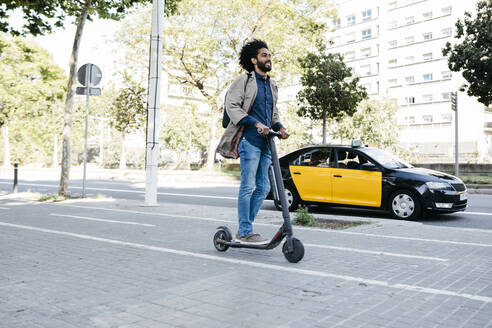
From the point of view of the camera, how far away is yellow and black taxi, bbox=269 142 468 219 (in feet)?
28.6

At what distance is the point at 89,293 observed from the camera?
352 cm

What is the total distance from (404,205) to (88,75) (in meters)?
8.22

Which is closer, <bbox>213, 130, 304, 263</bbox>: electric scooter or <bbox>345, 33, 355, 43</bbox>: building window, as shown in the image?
<bbox>213, 130, 304, 263</bbox>: electric scooter

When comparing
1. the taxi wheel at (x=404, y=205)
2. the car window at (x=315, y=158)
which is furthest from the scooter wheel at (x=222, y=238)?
the car window at (x=315, y=158)

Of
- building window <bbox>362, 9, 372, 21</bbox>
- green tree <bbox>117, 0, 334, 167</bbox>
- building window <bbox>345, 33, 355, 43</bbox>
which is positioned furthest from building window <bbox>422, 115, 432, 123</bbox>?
green tree <bbox>117, 0, 334, 167</bbox>

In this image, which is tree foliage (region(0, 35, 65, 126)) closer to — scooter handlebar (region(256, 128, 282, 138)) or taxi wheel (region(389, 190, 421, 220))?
taxi wheel (region(389, 190, 421, 220))

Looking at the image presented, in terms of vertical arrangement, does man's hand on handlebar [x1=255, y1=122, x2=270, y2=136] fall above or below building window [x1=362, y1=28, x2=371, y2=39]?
below

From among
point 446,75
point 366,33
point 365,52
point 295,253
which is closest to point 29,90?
point 295,253

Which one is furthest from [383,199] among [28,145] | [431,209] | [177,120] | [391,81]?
[391,81]

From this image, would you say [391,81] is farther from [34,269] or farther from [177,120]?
[34,269]

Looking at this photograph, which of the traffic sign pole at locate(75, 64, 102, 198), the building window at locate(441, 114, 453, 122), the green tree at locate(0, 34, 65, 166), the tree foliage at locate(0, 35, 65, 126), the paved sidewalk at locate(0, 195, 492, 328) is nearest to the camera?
the paved sidewalk at locate(0, 195, 492, 328)

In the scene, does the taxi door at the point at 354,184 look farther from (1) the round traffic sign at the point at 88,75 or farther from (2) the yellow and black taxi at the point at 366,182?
(1) the round traffic sign at the point at 88,75

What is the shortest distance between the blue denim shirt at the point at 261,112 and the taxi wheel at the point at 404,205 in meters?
4.88

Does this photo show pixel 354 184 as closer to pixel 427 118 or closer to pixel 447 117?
pixel 447 117
